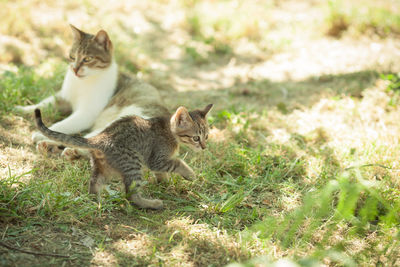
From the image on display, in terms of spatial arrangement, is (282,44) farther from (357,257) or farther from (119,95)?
(357,257)

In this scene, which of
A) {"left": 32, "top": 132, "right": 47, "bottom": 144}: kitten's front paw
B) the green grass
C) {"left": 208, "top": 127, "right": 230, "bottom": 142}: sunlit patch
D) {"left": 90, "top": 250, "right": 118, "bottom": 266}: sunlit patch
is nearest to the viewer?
{"left": 90, "top": 250, "right": 118, "bottom": 266}: sunlit patch

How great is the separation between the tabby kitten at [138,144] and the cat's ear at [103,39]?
142 cm

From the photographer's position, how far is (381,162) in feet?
12.5

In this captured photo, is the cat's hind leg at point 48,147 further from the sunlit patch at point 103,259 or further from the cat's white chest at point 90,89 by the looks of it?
the sunlit patch at point 103,259

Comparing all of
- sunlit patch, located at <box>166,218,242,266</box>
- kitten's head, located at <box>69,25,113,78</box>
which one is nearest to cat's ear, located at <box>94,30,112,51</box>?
kitten's head, located at <box>69,25,113,78</box>

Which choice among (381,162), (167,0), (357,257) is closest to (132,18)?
(167,0)

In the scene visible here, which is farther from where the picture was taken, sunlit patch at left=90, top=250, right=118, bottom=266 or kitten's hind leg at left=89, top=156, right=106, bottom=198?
kitten's hind leg at left=89, top=156, right=106, bottom=198

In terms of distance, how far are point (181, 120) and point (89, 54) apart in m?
1.60

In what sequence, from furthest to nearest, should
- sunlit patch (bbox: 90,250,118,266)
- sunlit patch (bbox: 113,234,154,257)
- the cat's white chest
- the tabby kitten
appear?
the cat's white chest → the tabby kitten → sunlit patch (bbox: 113,234,154,257) → sunlit patch (bbox: 90,250,118,266)

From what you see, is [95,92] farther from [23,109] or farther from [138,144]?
[138,144]

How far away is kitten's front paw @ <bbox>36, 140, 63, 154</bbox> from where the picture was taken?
373 cm

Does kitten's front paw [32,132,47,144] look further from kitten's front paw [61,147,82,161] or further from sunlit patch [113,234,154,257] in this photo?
sunlit patch [113,234,154,257]

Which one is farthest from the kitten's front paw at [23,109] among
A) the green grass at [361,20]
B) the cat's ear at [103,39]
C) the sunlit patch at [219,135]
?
the green grass at [361,20]

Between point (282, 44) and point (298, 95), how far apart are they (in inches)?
75.2
